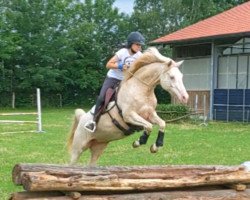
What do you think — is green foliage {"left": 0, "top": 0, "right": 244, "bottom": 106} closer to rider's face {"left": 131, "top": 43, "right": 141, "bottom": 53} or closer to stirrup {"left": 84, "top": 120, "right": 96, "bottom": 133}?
stirrup {"left": 84, "top": 120, "right": 96, "bottom": 133}

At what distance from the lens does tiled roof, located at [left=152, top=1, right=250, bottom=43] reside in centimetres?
2706

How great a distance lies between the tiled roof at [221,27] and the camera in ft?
88.8

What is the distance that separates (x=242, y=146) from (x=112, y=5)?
36366 mm

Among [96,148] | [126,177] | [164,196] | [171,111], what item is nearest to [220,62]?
[171,111]

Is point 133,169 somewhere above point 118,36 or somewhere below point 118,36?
below

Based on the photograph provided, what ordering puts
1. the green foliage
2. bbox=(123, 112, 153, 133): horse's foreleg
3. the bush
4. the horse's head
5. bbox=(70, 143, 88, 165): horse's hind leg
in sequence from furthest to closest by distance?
the green foliage → the bush → bbox=(70, 143, 88, 165): horse's hind leg → bbox=(123, 112, 153, 133): horse's foreleg → the horse's head

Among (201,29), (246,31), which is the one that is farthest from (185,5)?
(246,31)

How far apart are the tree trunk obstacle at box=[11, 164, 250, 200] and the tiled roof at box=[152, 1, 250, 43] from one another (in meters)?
20.0

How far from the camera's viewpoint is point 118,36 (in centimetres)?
4784

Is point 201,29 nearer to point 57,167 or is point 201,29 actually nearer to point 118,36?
point 118,36

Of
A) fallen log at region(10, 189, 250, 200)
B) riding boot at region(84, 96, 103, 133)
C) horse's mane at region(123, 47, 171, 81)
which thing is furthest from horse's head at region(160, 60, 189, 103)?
fallen log at region(10, 189, 250, 200)

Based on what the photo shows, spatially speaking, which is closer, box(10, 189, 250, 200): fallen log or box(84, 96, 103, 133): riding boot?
box(10, 189, 250, 200): fallen log

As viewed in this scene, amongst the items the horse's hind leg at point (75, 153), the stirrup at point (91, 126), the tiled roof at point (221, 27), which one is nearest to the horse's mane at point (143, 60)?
the stirrup at point (91, 126)

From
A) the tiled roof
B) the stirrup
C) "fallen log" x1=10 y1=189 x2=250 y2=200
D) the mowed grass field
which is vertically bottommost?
the mowed grass field
